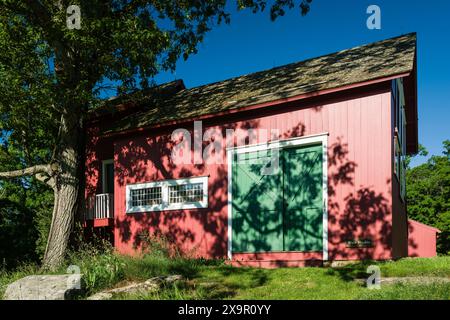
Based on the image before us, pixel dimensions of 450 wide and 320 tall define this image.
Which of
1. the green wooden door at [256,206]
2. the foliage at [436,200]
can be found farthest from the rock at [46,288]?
the foliage at [436,200]

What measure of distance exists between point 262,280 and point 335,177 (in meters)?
3.30

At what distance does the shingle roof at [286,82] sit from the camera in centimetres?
1140

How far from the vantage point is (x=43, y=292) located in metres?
8.30

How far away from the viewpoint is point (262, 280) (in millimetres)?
9047

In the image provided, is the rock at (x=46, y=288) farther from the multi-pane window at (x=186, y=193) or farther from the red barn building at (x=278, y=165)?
the multi-pane window at (x=186, y=193)

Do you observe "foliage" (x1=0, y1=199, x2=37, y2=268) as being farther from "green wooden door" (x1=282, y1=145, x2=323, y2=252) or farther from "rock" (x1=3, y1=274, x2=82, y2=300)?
"green wooden door" (x1=282, y1=145, x2=323, y2=252)

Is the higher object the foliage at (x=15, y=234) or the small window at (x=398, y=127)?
the small window at (x=398, y=127)

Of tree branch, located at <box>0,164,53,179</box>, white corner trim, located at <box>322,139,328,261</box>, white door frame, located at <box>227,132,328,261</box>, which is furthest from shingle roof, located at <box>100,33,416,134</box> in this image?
tree branch, located at <box>0,164,53,179</box>

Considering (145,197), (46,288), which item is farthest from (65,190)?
(46,288)

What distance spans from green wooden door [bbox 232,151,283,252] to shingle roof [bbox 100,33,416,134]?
1521 millimetres

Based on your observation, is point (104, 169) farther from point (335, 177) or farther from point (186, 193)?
point (335, 177)

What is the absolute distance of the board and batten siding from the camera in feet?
34.8

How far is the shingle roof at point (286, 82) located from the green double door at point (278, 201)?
1479mm
